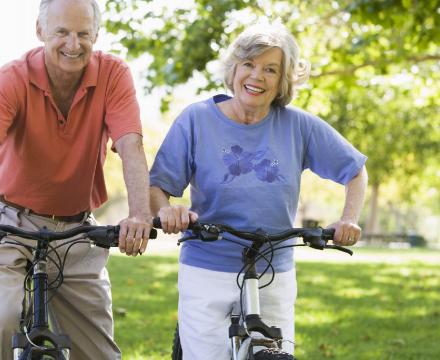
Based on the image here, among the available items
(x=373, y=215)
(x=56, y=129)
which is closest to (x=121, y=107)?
(x=56, y=129)

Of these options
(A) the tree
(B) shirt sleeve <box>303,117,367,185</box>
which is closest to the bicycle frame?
(B) shirt sleeve <box>303,117,367,185</box>

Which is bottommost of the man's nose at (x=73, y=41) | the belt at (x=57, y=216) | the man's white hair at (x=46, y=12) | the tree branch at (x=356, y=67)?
the belt at (x=57, y=216)

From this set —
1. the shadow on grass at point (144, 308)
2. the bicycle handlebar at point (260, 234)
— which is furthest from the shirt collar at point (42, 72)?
the shadow on grass at point (144, 308)

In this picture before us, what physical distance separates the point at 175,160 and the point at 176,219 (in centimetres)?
52

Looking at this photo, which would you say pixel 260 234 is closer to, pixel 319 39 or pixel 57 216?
pixel 57 216

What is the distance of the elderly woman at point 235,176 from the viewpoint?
3723 mm

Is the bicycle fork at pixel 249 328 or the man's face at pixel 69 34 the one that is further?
the man's face at pixel 69 34

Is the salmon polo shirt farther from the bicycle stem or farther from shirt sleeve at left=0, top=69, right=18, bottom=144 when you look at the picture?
the bicycle stem

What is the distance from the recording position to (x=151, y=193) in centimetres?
373

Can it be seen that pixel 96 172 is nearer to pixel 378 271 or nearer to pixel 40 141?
pixel 40 141

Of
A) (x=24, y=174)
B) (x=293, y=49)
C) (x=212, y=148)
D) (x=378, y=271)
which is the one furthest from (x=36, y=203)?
(x=378, y=271)

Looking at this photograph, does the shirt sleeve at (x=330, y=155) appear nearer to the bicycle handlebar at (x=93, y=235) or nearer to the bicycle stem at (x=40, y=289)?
the bicycle handlebar at (x=93, y=235)

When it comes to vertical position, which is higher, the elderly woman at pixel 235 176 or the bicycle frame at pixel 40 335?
the elderly woman at pixel 235 176

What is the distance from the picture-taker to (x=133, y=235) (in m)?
3.30
